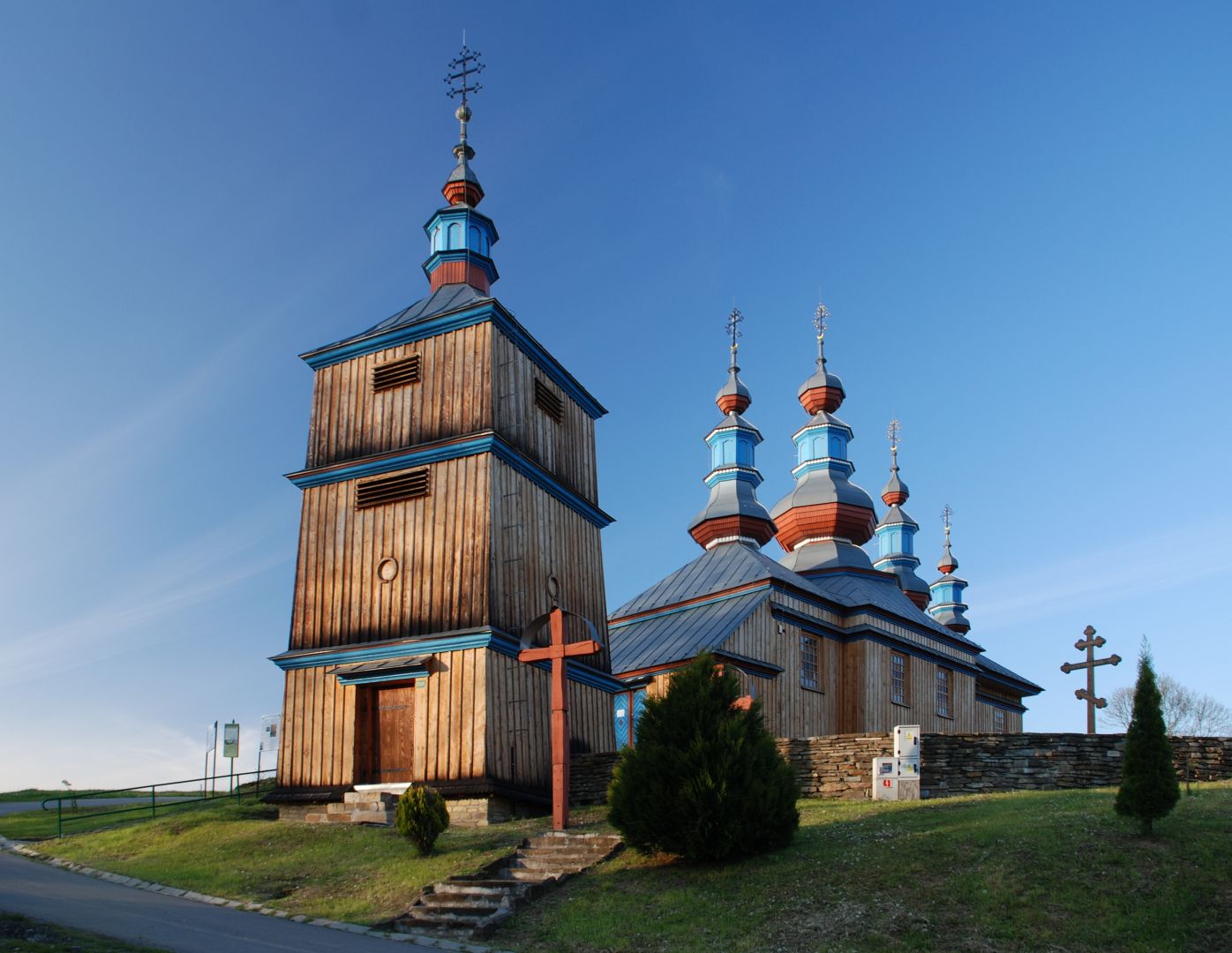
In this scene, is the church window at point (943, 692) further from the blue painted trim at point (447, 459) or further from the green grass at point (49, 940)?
the green grass at point (49, 940)

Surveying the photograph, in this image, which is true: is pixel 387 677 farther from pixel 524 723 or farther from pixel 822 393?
pixel 822 393

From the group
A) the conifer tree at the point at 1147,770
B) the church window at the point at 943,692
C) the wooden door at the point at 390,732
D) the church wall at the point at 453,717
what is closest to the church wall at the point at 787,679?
the church window at the point at 943,692

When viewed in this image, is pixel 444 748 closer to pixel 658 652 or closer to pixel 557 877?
pixel 557 877

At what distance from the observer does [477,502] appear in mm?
20859

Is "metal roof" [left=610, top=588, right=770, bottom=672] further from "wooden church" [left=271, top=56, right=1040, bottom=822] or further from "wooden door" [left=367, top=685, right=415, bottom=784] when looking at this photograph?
A: "wooden door" [left=367, top=685, right=415, bottom=784]

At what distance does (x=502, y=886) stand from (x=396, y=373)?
11.6 meters

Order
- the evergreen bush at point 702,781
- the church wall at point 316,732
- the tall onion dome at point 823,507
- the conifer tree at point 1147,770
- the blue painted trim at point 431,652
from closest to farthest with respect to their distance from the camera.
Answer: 1. the conifer tree at point 1147,770
2. the evergreen bush at point 702,781
3. the blue painted trim at point 431,652
4. the church wall at point 316,732
5. the tall onion dome at point 823,507

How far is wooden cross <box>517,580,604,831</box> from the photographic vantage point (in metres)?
16.8

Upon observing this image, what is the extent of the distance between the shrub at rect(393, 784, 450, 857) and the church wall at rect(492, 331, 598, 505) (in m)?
7.45

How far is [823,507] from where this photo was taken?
37000 millimetres

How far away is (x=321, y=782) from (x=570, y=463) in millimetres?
7843

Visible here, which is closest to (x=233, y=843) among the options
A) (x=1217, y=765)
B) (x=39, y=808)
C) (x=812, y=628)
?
(x=39, y=808)

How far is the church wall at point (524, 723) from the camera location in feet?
64.1

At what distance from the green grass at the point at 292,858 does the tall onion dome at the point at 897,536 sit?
32763 millimetres
